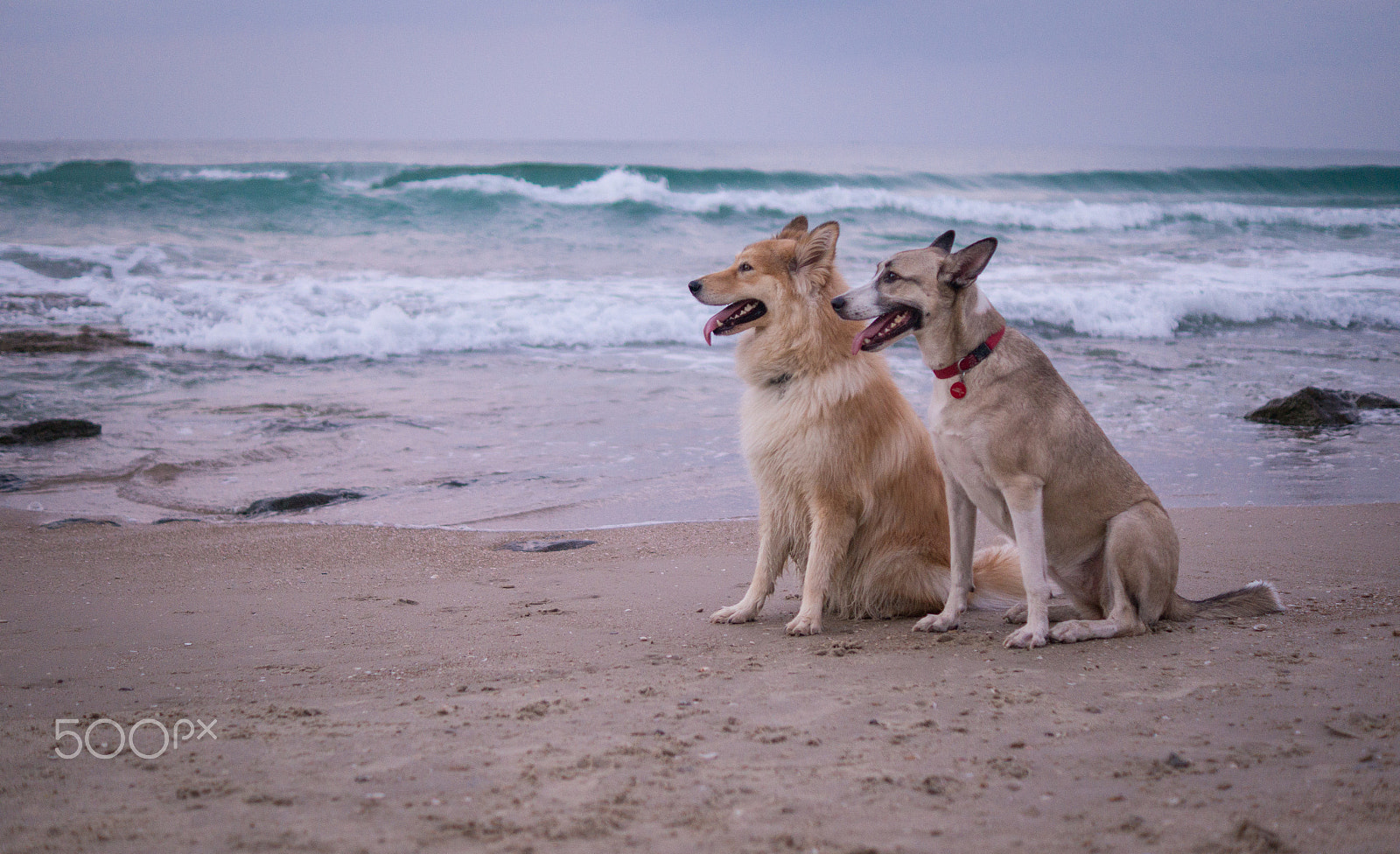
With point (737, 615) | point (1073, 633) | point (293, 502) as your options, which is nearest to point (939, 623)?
point (1073, 633)

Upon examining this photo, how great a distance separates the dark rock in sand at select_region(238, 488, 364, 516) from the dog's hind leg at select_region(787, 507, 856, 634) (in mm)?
3975

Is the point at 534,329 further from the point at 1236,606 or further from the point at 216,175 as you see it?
the point at 216,175

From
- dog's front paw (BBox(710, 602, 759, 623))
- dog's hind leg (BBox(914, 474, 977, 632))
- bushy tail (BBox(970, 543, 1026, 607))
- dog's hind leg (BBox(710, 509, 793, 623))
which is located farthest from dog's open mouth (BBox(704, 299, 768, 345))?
bushy tail (BBox(970, 543, 1026, 607))

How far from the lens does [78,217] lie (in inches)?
912

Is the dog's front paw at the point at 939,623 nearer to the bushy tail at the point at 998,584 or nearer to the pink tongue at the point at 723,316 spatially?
the bushy tail at the point at 998,584

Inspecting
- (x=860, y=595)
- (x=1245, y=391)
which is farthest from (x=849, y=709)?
(x=1245, y=391)

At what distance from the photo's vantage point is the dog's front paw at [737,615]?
4.29 metres

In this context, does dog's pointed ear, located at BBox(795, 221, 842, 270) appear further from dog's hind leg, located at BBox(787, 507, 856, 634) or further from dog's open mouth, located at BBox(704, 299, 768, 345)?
dog's hind leg, located at BBox(787, 507, 856, 634)

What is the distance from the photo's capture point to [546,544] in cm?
563

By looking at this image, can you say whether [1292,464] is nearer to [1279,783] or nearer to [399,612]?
[1279,783]

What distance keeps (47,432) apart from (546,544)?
5157mm

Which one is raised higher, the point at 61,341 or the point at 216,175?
the point at 216,175

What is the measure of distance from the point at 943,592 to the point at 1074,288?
570 inches

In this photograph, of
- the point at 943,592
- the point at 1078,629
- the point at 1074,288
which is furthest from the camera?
the point at 1074,288
